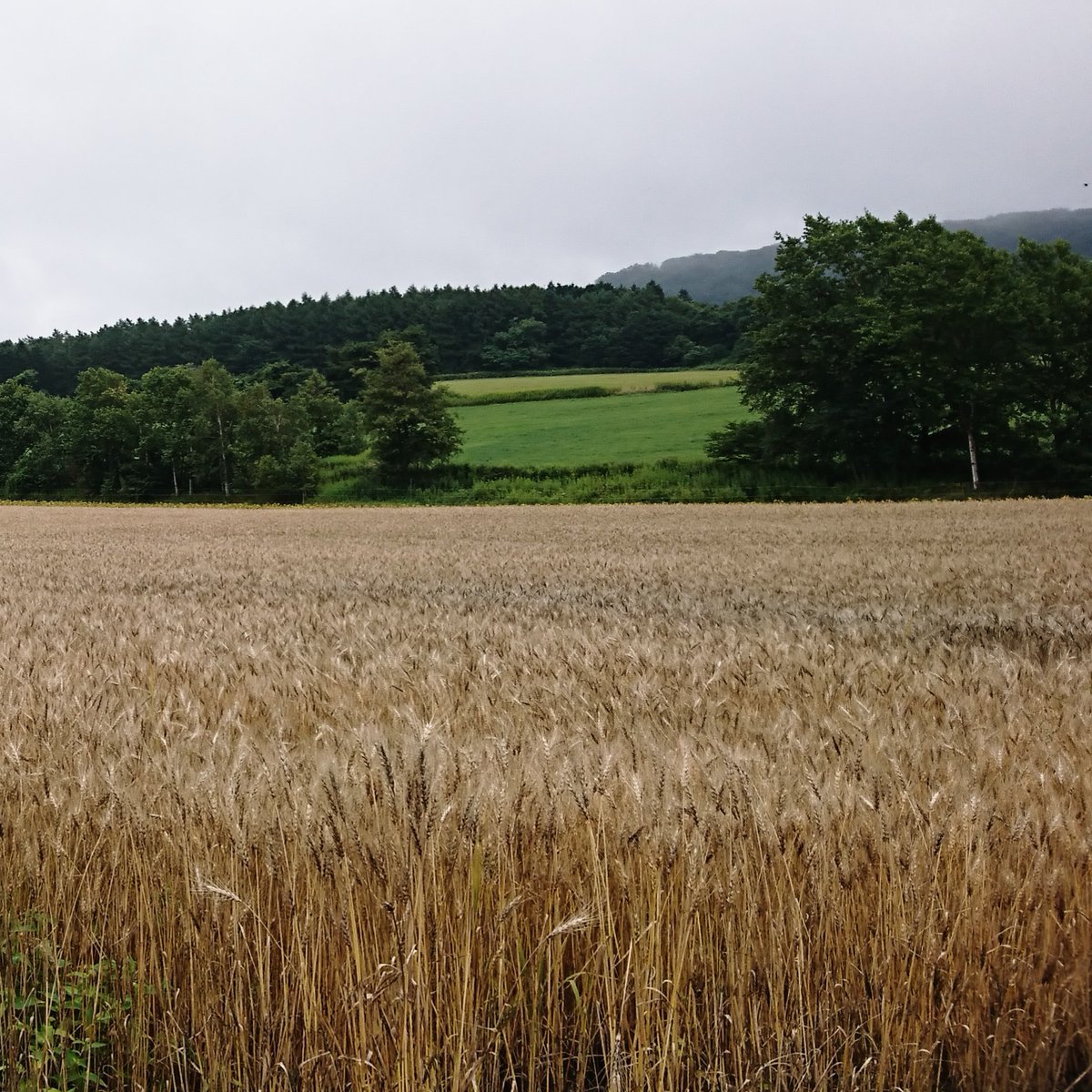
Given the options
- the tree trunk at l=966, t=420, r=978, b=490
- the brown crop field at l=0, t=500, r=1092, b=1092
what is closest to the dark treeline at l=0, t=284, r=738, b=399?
the tree trunk at l=966, t=420, r=978, b=490

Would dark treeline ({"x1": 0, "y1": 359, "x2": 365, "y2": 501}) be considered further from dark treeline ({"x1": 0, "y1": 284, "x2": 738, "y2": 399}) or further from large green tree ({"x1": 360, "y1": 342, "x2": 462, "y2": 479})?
dark treeline ({"x1": 0, "y1": 284, "x2": 738, "y2": 399})

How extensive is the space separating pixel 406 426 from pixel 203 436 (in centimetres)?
2445

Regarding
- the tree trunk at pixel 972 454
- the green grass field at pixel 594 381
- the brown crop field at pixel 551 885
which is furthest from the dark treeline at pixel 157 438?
the brown crop field at pixel 551 885

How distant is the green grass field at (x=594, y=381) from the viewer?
4050 inches

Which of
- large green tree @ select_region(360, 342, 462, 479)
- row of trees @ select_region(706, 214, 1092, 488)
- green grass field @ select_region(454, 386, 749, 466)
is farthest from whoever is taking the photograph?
large green tree @ select_region(360, 342, 462, 479)

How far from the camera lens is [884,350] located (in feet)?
178

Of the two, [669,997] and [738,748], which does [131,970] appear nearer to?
[669,997]

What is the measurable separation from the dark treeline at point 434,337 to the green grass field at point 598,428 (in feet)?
114

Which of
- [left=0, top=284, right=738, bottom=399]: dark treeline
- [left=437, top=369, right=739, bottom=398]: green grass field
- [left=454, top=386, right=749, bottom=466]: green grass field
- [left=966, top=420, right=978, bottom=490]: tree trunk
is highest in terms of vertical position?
[left=0, top=284, right=738, bottom=399]: dark treeline

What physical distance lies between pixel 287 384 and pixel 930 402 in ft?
300

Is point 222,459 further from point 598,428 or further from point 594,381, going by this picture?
point 594,381

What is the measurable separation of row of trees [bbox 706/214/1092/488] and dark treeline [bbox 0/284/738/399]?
6815 centimetres

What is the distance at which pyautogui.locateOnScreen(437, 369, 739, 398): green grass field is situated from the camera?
338 ft

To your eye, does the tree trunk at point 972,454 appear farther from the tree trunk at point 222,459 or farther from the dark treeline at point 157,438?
the tree trunk at point 222,459
